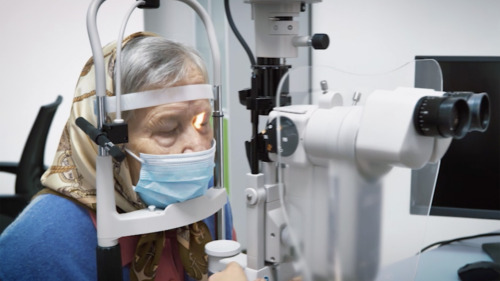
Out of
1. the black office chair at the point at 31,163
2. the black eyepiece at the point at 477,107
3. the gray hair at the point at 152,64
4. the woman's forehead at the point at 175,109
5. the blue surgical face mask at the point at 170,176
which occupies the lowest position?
the black office chair at the point at 31,163

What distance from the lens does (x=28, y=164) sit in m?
2.46

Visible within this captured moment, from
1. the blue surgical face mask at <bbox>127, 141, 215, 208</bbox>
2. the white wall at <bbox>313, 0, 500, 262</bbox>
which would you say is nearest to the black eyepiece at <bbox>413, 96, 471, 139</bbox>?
the blue surgical face mask at <bbox>127, 141, 215, 208</bbox>

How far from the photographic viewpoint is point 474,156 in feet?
4.50

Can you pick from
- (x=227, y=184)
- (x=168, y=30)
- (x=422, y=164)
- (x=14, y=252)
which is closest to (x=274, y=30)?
(x=422, y=164)

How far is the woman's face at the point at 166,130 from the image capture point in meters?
1.09

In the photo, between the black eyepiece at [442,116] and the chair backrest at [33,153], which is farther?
the chair backrest at [33,153]

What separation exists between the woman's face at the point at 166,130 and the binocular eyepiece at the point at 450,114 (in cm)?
54

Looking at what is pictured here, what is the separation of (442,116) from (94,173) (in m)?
0.70

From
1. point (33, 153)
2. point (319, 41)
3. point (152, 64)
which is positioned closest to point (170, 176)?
point (152, 64)

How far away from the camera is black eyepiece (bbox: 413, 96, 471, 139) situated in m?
0.68

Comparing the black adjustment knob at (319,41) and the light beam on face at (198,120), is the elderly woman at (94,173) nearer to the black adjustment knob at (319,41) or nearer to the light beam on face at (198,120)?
the light beam on face at (198,120)

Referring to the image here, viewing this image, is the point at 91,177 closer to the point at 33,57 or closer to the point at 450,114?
the point at 450,114

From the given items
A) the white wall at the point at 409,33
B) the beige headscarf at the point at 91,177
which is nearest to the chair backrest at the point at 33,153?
the white wall at the point at 409,33

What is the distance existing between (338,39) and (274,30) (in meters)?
1.50
